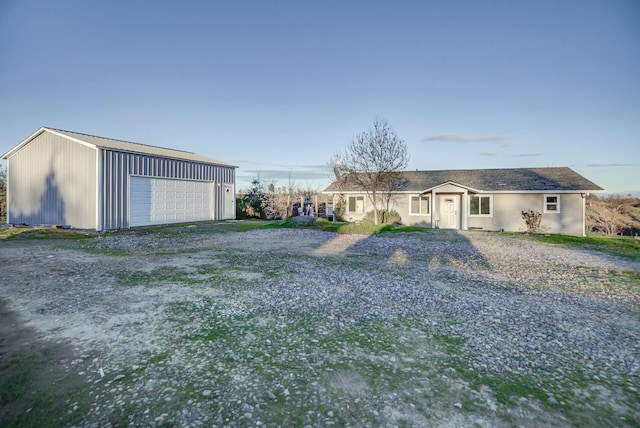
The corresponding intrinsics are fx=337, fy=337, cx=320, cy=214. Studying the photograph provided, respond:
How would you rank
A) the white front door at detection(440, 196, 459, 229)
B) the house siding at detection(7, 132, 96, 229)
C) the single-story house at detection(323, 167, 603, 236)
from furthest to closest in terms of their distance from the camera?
1. the white front door at detection(440, 196, 459, 229)
2. the single-story house at detection(323, 167, 603, 236)
3. the house siding at detection(7, 132, 96, 229)

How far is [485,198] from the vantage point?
21969 millimetres

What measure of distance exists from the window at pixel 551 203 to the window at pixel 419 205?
6957 millimetres

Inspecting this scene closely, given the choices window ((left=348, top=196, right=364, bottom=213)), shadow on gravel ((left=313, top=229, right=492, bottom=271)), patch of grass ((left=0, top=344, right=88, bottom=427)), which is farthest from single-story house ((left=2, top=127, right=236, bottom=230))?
patch of grass ((left=0, top=344, right=88, bottom=427))

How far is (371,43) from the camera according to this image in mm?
16844

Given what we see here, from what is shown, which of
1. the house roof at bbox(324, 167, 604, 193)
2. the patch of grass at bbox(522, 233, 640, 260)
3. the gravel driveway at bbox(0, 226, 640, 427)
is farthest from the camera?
the house roof at bbox(324, 167, 604, 193)

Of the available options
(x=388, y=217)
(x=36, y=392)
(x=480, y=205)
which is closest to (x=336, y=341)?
(x=36, y=392)

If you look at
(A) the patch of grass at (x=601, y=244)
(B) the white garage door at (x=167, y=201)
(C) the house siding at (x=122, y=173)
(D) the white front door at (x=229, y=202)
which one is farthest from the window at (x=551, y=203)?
(C) the house siding at (x=122, y=173)

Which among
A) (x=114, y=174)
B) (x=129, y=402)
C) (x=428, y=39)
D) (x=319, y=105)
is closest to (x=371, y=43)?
(x=428, y=39)

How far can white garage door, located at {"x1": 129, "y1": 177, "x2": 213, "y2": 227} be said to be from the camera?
1744 cm

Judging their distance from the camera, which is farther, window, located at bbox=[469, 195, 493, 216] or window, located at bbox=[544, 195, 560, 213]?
window, located at bbox=[469, 195, 493, 216]

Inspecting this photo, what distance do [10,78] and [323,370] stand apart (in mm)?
20836

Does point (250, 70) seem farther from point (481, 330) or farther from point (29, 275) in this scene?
point (481, 330)

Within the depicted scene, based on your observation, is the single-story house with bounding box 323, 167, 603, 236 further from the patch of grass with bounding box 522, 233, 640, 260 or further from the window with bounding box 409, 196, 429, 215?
the patch of grass with bounding box 522, 233, 640, 260

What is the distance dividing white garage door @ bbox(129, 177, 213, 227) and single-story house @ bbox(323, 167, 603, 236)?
350 inches
